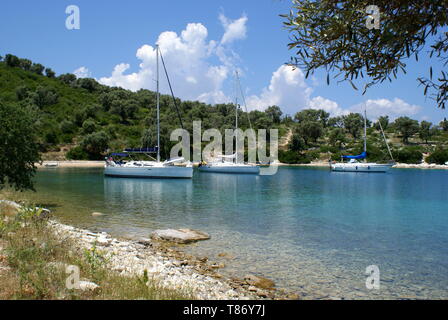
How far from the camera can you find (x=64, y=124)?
84.2 m

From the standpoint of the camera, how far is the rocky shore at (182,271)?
738 cm

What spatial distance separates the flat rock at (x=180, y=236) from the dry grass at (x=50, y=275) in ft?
15.9

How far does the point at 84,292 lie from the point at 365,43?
592 cm

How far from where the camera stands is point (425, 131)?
95562 mm

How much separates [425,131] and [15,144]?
104642 mm

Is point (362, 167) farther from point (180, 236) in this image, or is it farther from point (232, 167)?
point (180, 236)

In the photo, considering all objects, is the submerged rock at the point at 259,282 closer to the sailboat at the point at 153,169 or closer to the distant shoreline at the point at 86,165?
the sailboat at the point at 153,169

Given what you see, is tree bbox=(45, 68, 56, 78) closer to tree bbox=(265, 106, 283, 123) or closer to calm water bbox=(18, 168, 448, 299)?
tree bbox=(265, 106, 283, 123)

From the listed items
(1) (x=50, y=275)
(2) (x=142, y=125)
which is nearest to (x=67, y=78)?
(2) (x=142, y=125)

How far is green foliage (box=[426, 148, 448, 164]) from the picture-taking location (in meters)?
79.3

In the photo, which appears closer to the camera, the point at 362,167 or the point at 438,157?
the point at 362,167

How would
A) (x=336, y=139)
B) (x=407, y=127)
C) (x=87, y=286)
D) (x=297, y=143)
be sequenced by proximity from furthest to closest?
1. (x=407, y=127)
2. (x=336, y=139)
3. (x=297, y=143)
4. (x=87, y=286)
